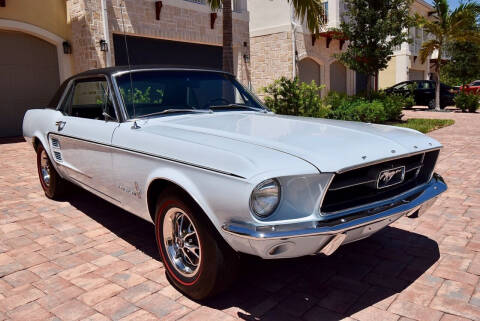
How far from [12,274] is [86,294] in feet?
2.67

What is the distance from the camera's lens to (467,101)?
19.0 metres

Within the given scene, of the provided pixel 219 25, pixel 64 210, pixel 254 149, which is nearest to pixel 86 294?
pixel 254 149

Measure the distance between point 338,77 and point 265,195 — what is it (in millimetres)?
20884

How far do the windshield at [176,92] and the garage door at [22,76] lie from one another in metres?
9.11

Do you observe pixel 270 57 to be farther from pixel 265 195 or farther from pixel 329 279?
pixel 265 195

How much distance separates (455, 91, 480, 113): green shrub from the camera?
1884 cm

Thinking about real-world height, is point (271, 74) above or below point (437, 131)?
above

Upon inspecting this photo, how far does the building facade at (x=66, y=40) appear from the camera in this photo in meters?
10.7

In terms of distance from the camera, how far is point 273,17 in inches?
718

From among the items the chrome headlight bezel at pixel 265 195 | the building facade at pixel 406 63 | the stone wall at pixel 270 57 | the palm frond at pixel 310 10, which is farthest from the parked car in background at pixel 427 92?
the chrome headlight bezel at pixel 265 195

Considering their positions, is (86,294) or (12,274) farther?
(12,274)

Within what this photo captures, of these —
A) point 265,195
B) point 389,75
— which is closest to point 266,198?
point 265,195

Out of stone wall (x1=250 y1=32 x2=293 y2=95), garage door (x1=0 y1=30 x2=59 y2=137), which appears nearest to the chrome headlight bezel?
garage door (x1=0 y1=30 x2=59 y2=137)

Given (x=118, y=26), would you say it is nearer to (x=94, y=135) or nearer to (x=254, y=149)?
(x=94, y=135)
